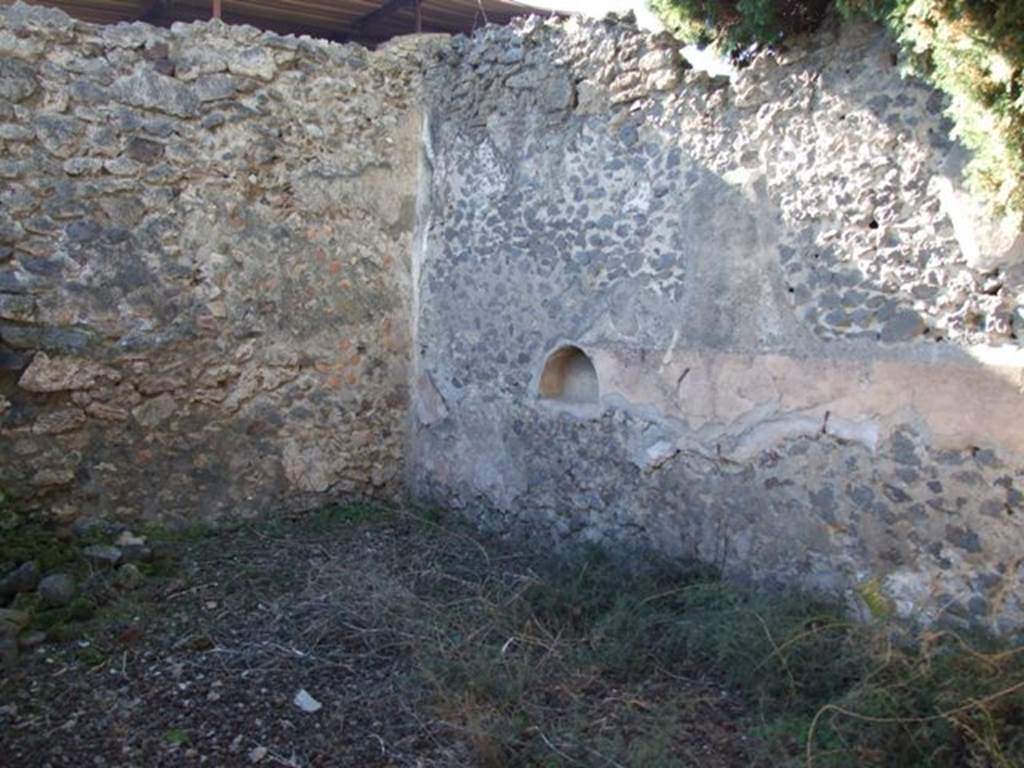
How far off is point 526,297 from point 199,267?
1.80m

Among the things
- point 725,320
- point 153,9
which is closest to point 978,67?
point 725,320

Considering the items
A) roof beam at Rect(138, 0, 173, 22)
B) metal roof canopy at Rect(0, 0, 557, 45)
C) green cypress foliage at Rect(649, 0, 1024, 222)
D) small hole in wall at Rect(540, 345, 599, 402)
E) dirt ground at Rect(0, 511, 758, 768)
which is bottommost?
dirt ground at Rect(0, 511, 758, 768)

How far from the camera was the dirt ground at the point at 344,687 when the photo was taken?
3.17 meters

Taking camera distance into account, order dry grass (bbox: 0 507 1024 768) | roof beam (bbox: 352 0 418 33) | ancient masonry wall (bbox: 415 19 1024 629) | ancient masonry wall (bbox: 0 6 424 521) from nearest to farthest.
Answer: dry grass (bbox: 0 507 1024 768)
ancient masonry wall (bbox: 415 19 1024 629)
ancient masonry wall (bbox: 0 6 424 521)
roof beam (bbox: 352 0 418 33)

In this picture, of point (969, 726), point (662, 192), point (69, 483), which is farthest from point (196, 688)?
point (662, 192)

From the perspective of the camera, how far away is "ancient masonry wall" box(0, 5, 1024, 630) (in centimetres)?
376

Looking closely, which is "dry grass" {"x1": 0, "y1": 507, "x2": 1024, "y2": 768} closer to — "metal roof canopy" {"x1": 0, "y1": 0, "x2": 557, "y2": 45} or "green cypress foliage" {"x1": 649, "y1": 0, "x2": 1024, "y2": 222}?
"green cypress foliage" {"x1": 649, "y1": 0, "x2": 1024, "y2": 222}

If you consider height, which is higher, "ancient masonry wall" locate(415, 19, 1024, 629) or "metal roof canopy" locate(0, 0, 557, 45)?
"metal roof canopy" locate(0, 0, 557, 45)

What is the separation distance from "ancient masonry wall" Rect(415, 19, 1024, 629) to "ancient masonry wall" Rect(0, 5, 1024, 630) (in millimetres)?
15

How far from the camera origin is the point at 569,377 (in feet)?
17.8

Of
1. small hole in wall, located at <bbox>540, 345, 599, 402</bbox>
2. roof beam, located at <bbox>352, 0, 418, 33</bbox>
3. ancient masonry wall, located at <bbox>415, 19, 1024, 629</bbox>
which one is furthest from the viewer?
roof beam, located at <bbox>352, 0, 418, 33</bbox>

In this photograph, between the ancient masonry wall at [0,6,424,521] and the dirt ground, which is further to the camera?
the ancient masonry wall at [0,6,424,521]

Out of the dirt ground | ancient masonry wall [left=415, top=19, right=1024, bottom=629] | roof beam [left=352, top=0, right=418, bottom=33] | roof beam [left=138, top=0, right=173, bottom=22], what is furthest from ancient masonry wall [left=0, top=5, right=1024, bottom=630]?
roof beam [left=138, top=0, right=173, bottom=22]

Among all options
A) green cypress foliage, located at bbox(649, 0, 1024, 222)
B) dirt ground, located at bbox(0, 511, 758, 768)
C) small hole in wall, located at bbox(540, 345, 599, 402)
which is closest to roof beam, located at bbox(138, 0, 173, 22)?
small hole in wall, located at bbox(540, 345, 599, 402)
